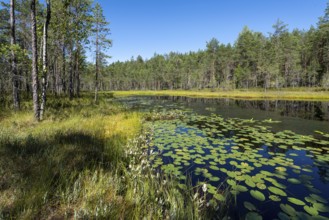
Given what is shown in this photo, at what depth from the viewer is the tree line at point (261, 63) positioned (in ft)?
175

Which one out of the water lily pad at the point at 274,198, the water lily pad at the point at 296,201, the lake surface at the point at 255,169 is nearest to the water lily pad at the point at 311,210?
the lake surface at the point at 255,169

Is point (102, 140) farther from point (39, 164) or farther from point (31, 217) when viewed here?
point (31, 217)

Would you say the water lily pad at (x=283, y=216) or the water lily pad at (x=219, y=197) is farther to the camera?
the water lily pad at (x=219, y=197)

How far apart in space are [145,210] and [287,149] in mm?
7407

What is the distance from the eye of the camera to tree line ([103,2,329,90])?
175 feet

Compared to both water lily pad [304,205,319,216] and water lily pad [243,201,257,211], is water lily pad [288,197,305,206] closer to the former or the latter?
water lily pad [304,205,319,216]

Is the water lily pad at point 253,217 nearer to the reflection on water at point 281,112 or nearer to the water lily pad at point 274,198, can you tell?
the water lily pad at point 274,198

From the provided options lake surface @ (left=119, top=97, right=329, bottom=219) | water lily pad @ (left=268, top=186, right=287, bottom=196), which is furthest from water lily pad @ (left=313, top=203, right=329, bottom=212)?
water lily pad @ (left=268, top=186, right=287, bottom=196)

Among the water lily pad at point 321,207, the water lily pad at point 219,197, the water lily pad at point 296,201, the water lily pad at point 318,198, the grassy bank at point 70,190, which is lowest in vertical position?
the water lily pad at point 321,207

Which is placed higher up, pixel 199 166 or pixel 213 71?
pixel 213 71

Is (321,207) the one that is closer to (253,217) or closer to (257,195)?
(257,195)

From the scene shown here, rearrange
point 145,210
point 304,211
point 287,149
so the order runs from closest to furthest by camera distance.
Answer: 1. point 145,210
2. point 304,211
3. point 287,149

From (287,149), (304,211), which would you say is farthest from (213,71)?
(304,211)

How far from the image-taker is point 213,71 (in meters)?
69.3
